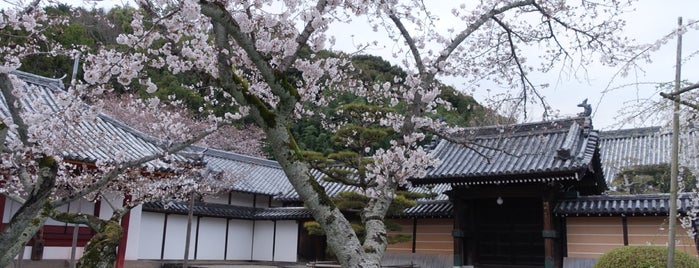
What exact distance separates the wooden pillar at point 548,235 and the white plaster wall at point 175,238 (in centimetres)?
1115

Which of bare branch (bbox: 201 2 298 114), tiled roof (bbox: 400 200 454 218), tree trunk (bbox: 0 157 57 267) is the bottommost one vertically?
tree trunk (bbox: 0 157 57 267)

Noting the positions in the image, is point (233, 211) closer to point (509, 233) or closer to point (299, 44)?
point (509, 233)

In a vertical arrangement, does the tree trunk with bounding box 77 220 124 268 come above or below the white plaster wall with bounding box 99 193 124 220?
below

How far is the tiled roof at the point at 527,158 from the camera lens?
10766 millimetres

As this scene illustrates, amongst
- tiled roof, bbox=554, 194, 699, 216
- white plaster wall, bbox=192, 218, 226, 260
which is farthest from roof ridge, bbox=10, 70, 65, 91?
tiled roof, bbox=554, 194, 699, 216

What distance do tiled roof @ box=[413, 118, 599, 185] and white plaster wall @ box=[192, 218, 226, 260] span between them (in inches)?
341

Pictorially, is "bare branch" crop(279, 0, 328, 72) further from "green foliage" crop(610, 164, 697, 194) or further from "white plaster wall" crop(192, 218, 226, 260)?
"white plaster wall" crop(192, 218, 226, 260)

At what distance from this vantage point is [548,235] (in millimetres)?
11094

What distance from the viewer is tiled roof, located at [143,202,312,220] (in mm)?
16266

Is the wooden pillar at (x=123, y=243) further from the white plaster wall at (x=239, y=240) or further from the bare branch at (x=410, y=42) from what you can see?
the bare branch at (x=410, y=42)

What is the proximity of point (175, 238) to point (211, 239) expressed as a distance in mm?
1373

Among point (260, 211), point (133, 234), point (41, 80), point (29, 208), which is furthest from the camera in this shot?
point (260, 211)

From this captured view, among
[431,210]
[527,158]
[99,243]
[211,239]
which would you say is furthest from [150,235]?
[527,158]

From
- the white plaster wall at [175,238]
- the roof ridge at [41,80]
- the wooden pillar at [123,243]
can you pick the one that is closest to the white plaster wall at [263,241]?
A: the white plaster wall at [175,238]
